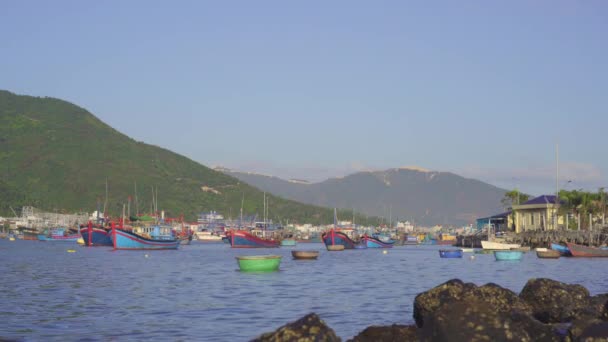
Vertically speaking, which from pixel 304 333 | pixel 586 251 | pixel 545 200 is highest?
pixel 545 200

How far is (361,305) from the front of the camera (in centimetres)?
4081

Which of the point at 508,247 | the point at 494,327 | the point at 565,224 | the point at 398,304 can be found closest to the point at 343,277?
the point at 398,304

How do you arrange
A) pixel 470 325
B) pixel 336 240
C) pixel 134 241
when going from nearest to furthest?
pixel 470 325
pixel 134 241
pixel 336 240

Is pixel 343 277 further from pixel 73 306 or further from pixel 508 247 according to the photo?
pixel 508 247

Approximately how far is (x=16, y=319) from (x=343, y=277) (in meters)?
34.7

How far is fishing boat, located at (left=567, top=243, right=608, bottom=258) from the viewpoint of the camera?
10419 centimetres

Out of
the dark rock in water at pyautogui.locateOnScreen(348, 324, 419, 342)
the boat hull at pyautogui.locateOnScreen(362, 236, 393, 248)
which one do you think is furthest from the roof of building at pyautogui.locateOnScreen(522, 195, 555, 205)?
the dark rock in water at pyautogui.locateOnScreen(348, 324, 419, 342)

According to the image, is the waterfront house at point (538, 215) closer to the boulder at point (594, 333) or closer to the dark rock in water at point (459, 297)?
the dark rock in water at point (459, 297)

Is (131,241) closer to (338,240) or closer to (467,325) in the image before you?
(338,240)

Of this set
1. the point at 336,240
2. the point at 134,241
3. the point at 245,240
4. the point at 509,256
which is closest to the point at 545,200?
the point at 336,240

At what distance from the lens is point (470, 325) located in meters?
18.0

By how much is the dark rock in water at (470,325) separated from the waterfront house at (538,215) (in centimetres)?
12206

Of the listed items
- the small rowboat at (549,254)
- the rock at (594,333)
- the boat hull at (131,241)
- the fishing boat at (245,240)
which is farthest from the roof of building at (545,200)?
the rock at (594,333)

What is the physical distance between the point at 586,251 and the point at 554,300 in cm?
8051
